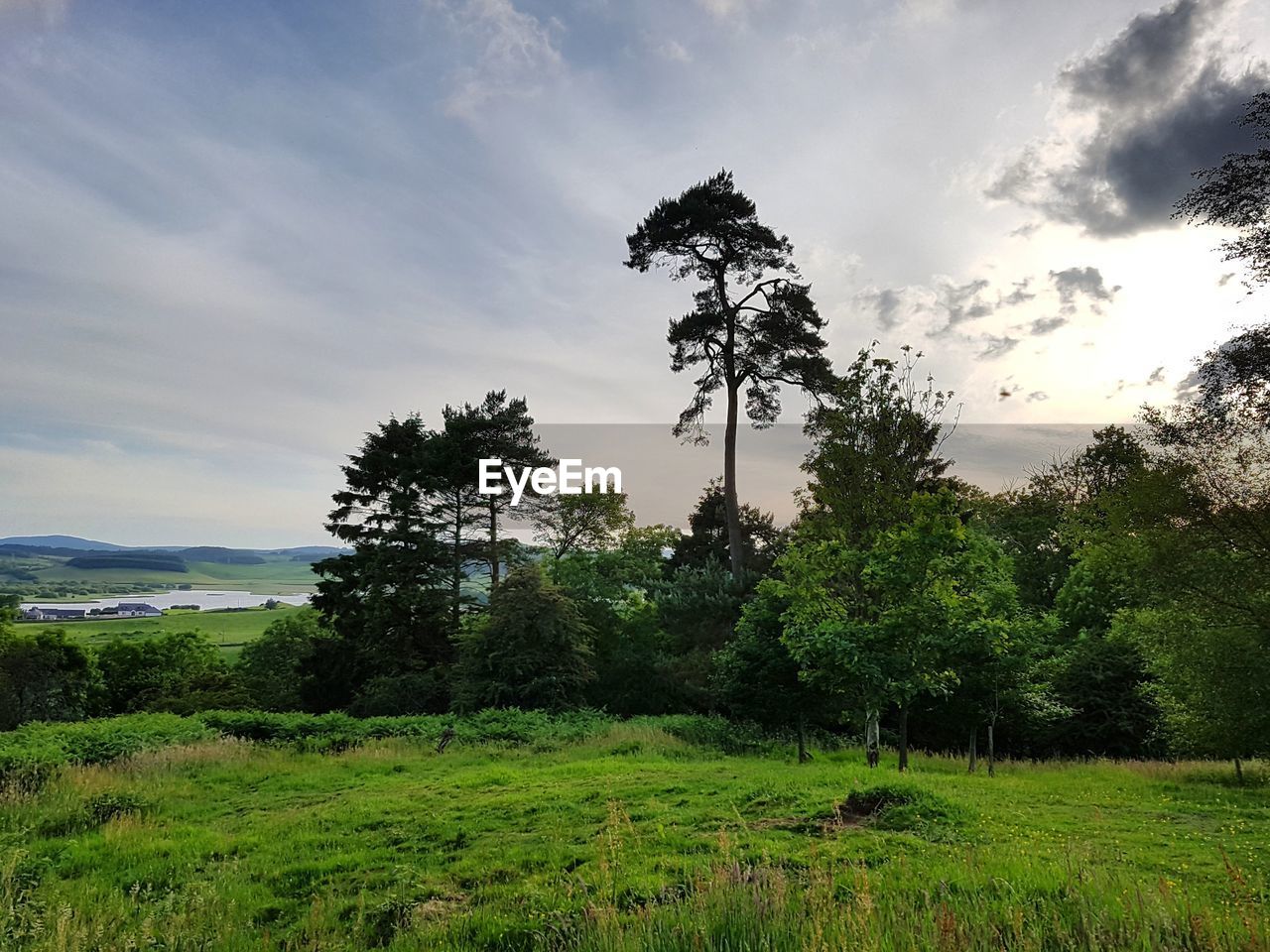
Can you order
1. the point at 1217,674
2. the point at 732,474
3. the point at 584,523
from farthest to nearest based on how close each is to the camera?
the point at 584,523
the point at 732,474
the point at 1217,674

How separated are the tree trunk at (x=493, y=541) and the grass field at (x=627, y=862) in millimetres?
17884

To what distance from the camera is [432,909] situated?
603 centimetres

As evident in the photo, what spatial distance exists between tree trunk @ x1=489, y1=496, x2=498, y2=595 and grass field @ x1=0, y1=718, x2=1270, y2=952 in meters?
17.9

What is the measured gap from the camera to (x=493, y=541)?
32.9 meters

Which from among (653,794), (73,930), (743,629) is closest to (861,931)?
(73,930)

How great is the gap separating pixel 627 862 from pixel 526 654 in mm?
18510

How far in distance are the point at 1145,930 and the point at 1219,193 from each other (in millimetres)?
11491

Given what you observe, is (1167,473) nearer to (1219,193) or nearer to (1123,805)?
(1219,193)

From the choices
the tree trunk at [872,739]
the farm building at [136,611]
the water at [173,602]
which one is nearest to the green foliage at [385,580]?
the tree trunk at [872,739]

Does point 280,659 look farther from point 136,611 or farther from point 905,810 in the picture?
point 136,611

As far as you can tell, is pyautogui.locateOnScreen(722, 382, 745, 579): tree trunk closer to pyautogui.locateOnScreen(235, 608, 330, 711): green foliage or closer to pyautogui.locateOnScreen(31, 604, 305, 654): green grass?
pyautogui.locateOnScreen(235, 608, 330, 711): green foliage

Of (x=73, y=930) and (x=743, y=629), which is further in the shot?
(x=743, y=629)

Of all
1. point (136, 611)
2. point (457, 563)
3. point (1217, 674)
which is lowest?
point (136, 611)

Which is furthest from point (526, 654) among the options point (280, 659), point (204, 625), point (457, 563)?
point (204, 625)
